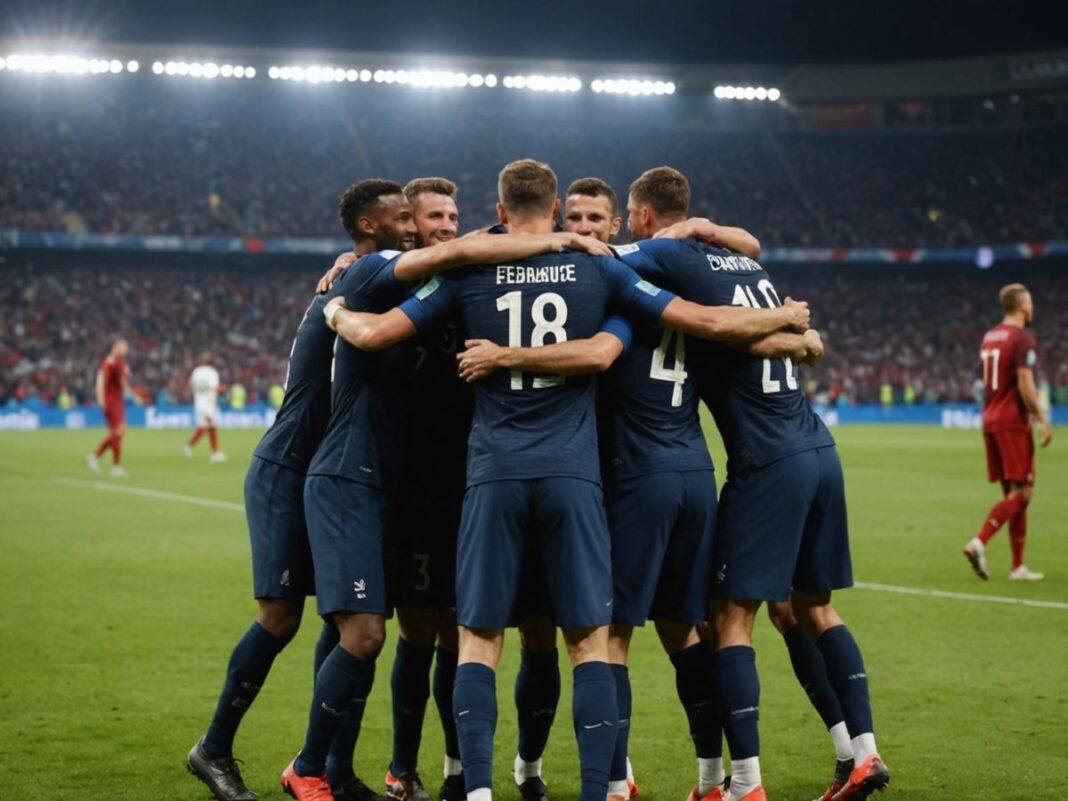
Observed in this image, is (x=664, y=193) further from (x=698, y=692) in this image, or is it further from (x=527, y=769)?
(x=527, y=769)

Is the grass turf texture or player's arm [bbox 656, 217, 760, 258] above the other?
player's arm [bbox 656, 217, 760, 258]

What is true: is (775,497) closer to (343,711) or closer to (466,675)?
(466,675)

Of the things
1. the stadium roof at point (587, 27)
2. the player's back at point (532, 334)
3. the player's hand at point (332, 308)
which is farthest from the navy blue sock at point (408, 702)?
the stadium roof at point (587, 27)

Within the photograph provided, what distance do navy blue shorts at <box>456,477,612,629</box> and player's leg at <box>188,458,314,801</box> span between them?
1.02 metres

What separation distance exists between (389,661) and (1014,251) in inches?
1932

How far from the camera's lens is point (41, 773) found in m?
5.72

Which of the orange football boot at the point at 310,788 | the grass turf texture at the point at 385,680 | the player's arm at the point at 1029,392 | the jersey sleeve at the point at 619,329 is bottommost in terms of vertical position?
the grass turf texture at the point at 385,680

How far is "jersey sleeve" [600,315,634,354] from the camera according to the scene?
193 inches

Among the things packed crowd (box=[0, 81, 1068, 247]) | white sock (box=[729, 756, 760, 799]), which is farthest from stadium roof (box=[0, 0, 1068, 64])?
white sock (box=[729, 756, 760, 799])

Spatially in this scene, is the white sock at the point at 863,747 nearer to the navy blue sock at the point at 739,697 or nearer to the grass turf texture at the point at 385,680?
the grass turf texture at the point at 385,680

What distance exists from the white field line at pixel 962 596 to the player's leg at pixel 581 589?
19.8ft

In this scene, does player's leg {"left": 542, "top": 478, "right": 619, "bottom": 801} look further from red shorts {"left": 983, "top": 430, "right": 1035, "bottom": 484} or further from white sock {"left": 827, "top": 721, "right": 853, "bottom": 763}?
red shorts {"left": 983, "top": 430, "right": 1035, "bottom": 484}

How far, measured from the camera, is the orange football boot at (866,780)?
5176 millimetres

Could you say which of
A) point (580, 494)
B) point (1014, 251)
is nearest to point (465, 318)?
point (580, 494)
